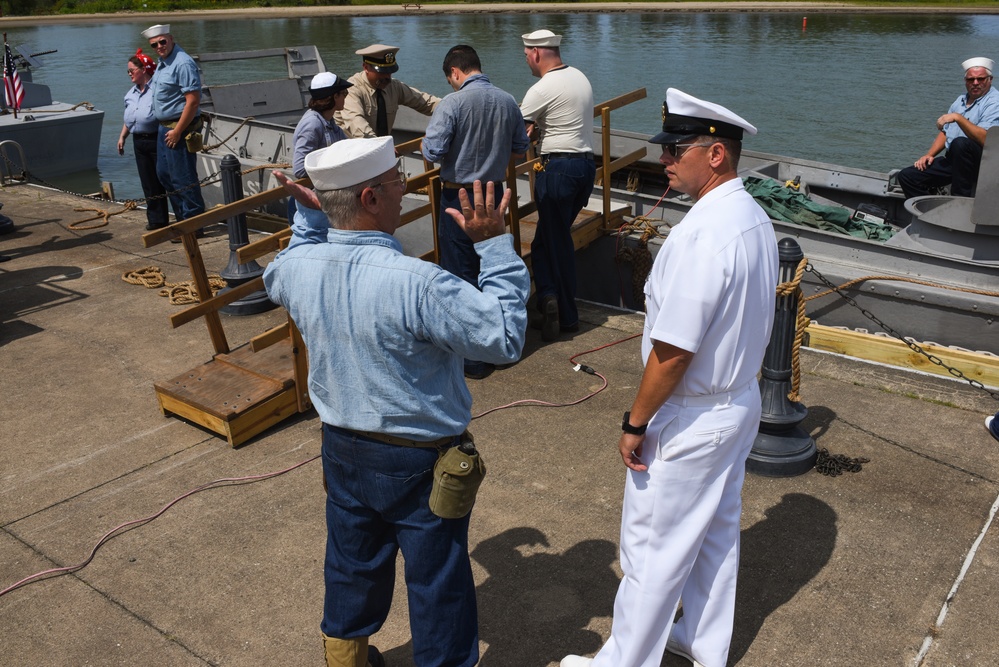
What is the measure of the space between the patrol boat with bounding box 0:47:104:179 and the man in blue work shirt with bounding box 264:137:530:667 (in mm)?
15042

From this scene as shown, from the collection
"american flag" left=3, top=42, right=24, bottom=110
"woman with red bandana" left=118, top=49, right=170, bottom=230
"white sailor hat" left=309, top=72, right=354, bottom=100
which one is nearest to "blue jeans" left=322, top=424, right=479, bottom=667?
"white sailor hat" left=309, top=72, right=354, bottom=100

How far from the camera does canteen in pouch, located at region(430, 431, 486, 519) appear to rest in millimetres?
2514

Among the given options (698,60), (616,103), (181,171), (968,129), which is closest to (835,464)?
(616,103)

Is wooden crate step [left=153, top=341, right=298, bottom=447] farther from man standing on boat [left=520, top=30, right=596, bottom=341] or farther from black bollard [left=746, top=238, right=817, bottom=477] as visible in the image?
black bollard [left=746, top=238, right=817, bottom=477]

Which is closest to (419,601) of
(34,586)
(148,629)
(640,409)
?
(640,409)

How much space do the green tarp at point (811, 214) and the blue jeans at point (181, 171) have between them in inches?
205

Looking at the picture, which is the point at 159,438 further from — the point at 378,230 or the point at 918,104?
the point at 918,104

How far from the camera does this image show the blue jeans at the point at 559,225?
6.01 meters

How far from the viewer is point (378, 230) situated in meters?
2.52

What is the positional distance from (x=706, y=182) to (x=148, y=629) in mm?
2652

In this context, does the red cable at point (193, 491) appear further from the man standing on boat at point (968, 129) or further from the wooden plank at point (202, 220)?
the man standing on boat at point (968, 129)

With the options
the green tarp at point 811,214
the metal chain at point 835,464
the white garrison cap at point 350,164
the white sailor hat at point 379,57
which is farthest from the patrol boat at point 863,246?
the white garrison cap at point 350,164

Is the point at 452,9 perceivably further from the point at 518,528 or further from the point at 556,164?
the point at 518,528

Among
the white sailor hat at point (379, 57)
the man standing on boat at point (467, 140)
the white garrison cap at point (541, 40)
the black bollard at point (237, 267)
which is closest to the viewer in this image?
the man standing on boat at point (467, 140)
